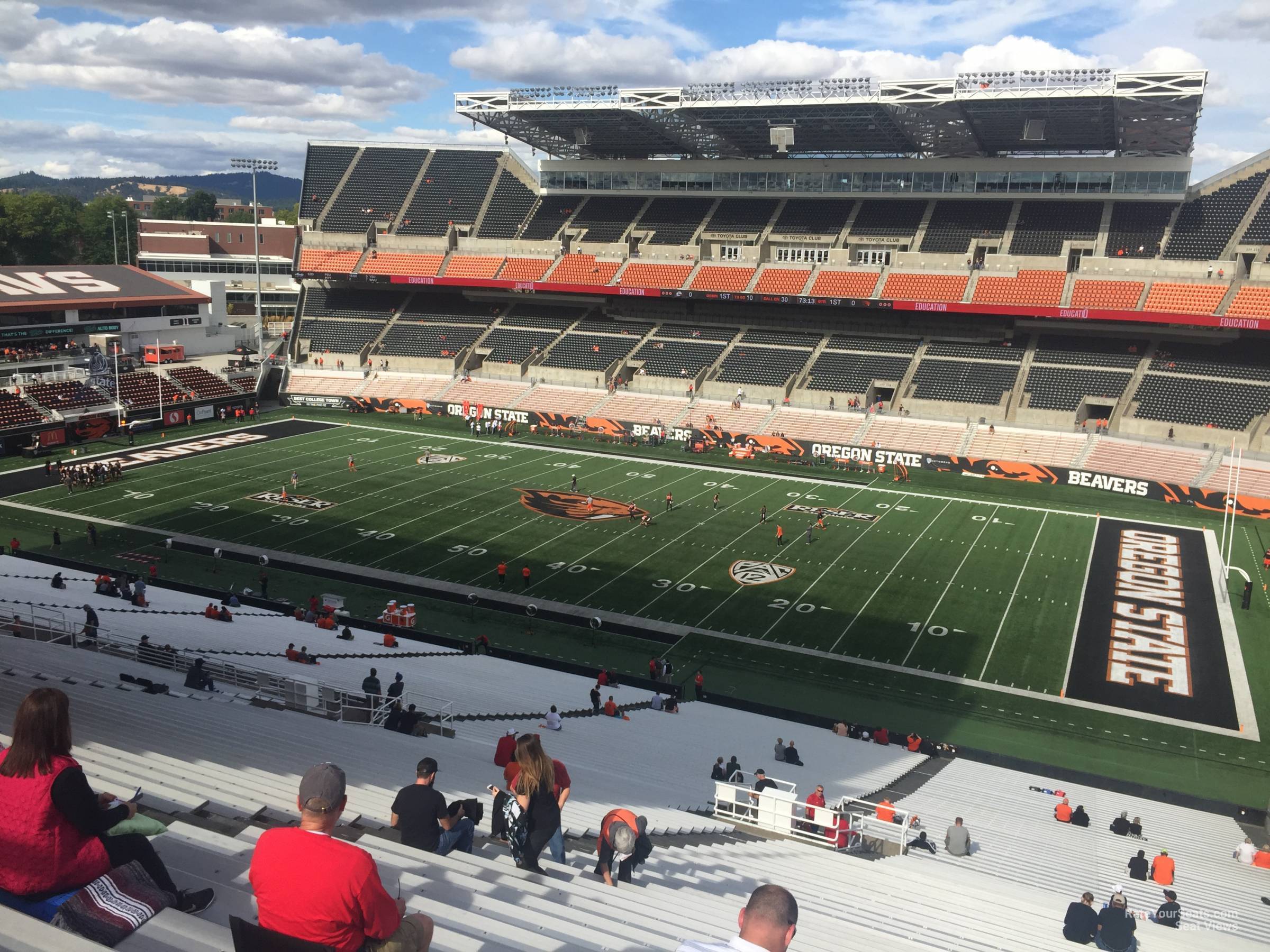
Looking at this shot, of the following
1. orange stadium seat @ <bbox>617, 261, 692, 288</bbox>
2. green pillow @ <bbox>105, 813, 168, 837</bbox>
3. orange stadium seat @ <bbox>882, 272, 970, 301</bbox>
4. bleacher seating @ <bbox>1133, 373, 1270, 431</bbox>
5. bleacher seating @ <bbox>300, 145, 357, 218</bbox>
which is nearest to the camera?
green pillow @ <bbox>105, 813, 168, 837</bbox>

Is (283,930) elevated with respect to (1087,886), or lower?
elevated

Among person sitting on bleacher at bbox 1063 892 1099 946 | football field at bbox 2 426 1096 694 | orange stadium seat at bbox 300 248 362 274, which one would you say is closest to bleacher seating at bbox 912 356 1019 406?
football field at bbox 2 426 1096 694

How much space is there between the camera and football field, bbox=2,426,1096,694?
95.6ft


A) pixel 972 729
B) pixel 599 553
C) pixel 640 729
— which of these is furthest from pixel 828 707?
pixel 599 553

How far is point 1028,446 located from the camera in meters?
49.3

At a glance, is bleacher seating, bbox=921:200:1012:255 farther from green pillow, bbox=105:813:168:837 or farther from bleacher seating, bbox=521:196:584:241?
green pillow, bbox=105:813:168:837

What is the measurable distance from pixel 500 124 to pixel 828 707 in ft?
165

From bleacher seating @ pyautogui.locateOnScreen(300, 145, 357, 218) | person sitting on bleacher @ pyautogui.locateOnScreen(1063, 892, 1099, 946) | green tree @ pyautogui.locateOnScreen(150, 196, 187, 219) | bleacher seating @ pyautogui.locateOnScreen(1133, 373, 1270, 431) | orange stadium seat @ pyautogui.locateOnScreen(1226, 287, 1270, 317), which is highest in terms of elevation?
green tree @ pyautogui.locateOnScreen(150, 196, 187, 219)

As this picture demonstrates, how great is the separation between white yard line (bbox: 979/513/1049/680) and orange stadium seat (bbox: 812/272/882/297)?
20.8 metres

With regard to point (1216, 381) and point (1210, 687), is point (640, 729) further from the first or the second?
point (1216, 381)

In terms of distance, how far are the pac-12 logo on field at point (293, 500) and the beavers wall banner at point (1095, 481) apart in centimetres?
2894

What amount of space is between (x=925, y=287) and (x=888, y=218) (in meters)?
8.52

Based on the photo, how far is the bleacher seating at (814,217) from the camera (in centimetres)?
6400

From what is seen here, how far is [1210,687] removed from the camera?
25609mm
